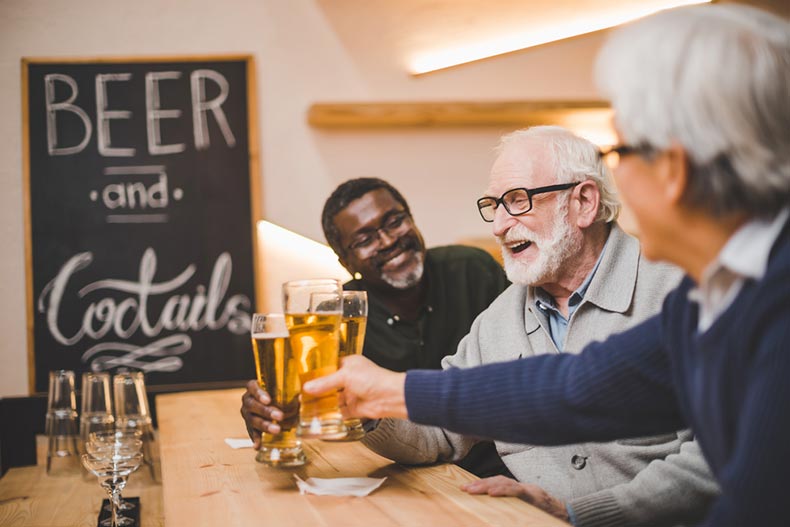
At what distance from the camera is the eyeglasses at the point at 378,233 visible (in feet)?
8.51

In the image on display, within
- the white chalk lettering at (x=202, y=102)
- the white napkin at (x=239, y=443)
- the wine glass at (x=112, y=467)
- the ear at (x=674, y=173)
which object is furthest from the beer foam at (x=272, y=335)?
the white chalk lettering at (x=202, y=102)

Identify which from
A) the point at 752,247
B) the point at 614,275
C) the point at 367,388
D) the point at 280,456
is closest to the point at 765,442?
the point at 752,247

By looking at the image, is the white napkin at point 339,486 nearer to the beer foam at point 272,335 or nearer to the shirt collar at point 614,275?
the beer foam at point 272,335

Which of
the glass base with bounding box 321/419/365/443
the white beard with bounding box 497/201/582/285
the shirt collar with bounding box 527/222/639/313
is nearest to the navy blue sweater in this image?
the glass base with bounding box 321/419/365/443

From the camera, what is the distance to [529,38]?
13.0 ft

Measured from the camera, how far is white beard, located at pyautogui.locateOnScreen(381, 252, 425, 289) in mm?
2568

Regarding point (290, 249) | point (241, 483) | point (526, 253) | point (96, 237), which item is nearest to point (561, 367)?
point (241, 483)

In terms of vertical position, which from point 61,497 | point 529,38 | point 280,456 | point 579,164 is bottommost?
point 61,497

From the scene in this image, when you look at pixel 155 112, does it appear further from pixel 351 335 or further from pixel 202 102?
pixel 351 335

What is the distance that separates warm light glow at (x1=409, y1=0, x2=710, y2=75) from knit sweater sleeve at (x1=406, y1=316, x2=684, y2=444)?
9.49 feet

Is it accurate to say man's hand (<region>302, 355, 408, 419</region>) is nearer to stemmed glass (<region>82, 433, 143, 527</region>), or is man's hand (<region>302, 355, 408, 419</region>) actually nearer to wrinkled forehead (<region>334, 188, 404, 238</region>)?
stemmed glass (<region>82, 433, 143, 527</region>)

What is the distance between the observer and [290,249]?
376 cm

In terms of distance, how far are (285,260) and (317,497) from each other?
2.51 metres

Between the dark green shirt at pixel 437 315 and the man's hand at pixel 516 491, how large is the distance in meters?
1.04
